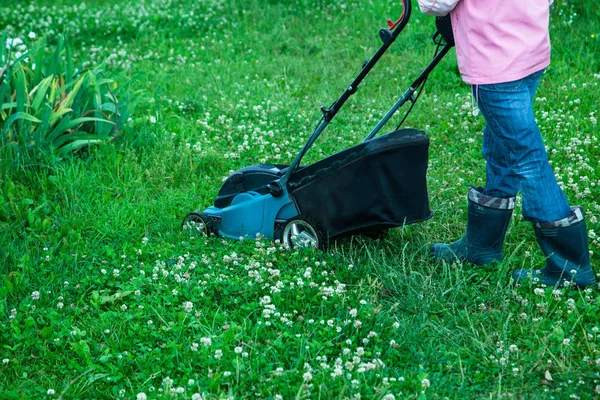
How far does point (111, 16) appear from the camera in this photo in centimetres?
1025

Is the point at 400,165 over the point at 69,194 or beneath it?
over

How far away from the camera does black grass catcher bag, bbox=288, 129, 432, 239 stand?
162 inches

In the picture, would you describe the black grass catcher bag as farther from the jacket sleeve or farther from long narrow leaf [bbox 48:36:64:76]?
long narrow leaf [bbox 48:36:64:76]

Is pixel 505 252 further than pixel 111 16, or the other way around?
pixel 111 16

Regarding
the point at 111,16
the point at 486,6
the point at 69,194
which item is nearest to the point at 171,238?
the point at 69,194

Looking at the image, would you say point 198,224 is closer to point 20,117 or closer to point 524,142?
point 20,117

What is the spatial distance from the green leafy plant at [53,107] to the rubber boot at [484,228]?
2.84m

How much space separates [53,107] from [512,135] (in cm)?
351

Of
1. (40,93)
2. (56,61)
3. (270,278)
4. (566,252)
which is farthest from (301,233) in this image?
(56,61)

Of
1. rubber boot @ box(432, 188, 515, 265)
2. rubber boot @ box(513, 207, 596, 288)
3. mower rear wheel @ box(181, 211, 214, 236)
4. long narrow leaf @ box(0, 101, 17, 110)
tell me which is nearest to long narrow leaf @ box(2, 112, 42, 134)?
long narrow leaf @ box(0, 101, 17, 110)

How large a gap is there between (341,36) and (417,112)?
2.55 meters

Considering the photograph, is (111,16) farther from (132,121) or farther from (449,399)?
(449,399)

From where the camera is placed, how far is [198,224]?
192 inches

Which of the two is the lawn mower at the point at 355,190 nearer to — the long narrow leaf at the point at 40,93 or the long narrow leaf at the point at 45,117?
the long narrow leaf at the point at 45,117
